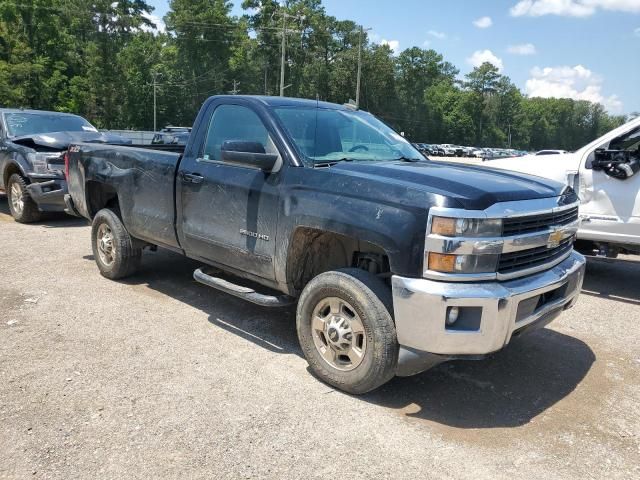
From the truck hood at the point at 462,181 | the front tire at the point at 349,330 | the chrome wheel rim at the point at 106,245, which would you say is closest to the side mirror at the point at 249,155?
the truck hood at the point at 462,181

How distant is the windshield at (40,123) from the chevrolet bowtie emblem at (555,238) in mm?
9352

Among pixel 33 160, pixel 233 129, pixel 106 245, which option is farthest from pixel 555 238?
pixel 33 160

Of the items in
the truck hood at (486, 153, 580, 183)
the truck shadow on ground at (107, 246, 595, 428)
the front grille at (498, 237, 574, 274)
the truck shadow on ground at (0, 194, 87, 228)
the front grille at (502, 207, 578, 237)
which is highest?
the truck hood at (486, 153, 580, 183)

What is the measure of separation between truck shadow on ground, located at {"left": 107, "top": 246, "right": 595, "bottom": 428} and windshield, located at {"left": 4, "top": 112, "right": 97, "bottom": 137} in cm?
617

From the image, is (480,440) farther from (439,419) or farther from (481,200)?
(481,200)

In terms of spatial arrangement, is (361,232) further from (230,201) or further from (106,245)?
(106,245)

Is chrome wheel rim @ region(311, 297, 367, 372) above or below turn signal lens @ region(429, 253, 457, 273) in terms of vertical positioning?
below

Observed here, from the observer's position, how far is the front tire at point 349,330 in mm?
3479

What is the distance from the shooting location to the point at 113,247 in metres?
6.09

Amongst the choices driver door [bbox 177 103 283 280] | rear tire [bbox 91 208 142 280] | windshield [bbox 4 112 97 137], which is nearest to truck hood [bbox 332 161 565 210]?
driver door [bbox 177 103 283 280]

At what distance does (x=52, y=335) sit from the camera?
4648mm

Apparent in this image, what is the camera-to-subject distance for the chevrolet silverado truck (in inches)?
364

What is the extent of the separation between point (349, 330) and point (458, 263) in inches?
35.5

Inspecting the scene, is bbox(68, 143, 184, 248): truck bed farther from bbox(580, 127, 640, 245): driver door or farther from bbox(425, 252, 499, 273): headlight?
bbox(580, 127, 640, 245): driver door
